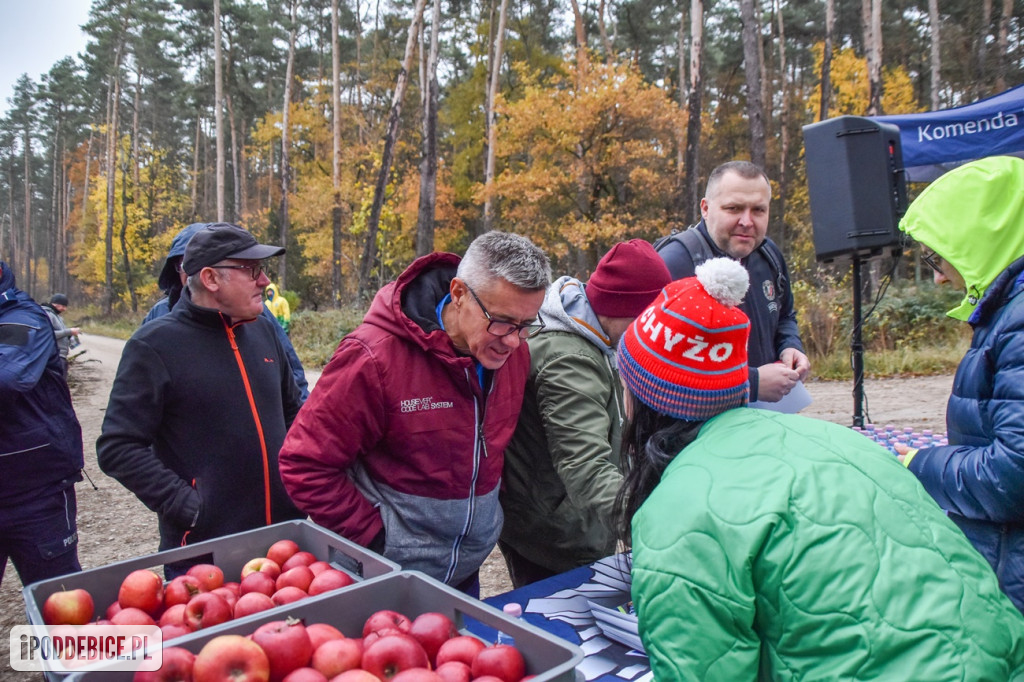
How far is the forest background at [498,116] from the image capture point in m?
16.5

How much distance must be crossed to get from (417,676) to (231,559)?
0.91m

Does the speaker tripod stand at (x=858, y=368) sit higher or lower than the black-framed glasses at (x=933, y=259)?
lower

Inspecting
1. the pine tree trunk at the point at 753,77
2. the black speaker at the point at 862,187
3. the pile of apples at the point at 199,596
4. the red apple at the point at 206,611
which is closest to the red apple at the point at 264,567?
the pile of apples at the point at 199,596

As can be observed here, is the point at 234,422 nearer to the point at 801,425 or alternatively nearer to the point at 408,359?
the point at 408,359

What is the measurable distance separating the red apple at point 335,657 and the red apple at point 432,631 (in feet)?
0.44

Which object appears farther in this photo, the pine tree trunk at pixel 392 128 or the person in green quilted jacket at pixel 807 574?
the pine tree trunk at pixel 392 128

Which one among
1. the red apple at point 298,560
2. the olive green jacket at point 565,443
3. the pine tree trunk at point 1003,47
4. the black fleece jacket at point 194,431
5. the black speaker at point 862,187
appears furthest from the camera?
the pine tree trunk at point 1003,47

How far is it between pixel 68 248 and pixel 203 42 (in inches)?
1369

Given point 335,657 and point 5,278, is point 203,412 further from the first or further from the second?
point 335,657

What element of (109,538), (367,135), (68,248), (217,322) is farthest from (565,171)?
(68,248)

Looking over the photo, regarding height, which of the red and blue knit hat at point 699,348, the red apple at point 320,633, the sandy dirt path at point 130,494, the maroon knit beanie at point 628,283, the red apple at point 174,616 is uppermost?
the maroon knit beanie at point 628,283

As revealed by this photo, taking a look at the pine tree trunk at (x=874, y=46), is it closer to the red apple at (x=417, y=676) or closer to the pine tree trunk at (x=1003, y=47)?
the pine tree trunk at (x=1003, y=47)

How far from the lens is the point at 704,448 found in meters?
1.32

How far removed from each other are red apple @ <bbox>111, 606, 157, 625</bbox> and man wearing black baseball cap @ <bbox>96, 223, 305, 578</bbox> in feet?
3.18
